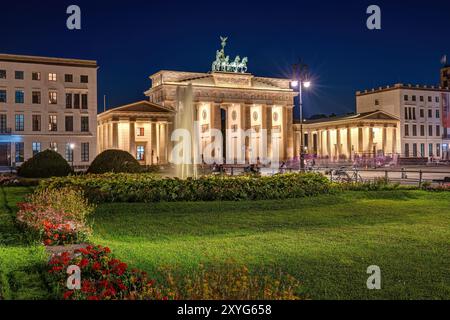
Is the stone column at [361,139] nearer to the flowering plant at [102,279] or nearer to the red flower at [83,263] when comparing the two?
the flowering plant at [102,279]

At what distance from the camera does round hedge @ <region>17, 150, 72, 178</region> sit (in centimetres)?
3656

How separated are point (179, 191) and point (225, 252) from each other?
33.8ft

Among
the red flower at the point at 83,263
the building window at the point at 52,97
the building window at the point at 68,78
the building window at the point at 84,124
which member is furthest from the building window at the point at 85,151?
A: the red flower at the point at 83,263

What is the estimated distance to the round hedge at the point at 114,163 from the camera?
35.5 meters

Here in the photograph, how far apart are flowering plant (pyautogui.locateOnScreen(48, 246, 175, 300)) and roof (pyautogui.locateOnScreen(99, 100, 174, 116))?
2559 inches

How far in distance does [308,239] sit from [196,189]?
9.34 meters

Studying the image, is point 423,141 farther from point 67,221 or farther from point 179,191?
point 67,221

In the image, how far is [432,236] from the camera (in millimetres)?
13297

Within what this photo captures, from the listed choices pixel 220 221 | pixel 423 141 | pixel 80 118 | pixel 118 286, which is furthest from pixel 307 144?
pixel 118 286

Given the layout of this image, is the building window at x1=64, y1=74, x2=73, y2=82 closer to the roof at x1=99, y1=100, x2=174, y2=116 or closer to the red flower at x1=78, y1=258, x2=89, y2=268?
the roof at x1=99, y1=100, x2=174, y2=116

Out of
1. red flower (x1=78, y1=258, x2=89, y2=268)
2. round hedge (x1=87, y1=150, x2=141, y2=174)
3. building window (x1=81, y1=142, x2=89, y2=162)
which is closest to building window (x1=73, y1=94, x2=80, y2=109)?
building window (x1=81, y1=142, x2=89, y2=162)

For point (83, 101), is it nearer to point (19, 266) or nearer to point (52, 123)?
point (52, 123)

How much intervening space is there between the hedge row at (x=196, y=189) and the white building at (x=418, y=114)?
77.3 metres

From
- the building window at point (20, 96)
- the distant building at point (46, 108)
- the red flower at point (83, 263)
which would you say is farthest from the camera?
the building window at point (20, 96)
